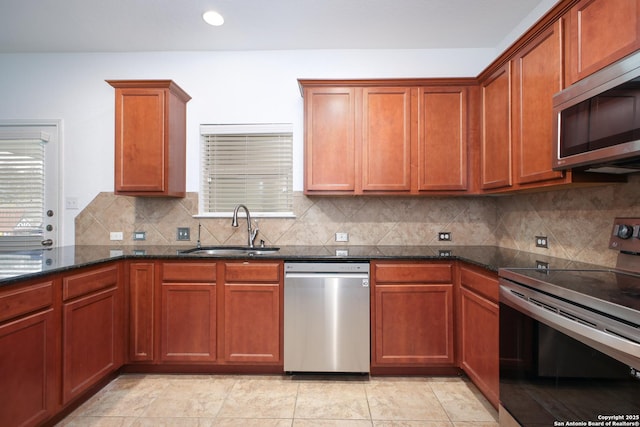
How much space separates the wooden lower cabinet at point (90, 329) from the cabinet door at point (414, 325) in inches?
76.4

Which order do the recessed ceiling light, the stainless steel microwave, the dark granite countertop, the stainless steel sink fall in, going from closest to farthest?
the stainless steel microwave, the dark granite countertop, the recessed ceiling light, the stainless steel sink

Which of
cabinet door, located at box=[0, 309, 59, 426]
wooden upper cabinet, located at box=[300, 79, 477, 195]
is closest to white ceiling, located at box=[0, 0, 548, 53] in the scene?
wooden upper cabinet, located at box=[300, 79, 477, 195]

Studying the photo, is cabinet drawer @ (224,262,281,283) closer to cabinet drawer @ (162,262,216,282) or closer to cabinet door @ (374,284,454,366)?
cabinet drawer @ (162,262,216,282)

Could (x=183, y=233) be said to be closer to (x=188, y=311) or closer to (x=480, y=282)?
(x=188, y=311)

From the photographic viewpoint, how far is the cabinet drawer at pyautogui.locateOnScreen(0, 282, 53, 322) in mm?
1491

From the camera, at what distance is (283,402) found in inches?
82.0

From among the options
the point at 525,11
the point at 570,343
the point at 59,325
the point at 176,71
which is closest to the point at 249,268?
the point at 59,325

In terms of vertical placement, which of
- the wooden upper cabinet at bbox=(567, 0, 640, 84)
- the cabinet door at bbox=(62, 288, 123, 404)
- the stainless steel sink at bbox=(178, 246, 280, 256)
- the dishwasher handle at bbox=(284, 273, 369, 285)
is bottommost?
the cabinet door at bbox=(62, 288, 123, 404)

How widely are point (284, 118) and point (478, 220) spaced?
2.12 metres

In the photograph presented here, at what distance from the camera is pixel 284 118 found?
3.06 m

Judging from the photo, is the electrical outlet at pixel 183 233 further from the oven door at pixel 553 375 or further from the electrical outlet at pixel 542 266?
the electrical outlet at pixel 542 266

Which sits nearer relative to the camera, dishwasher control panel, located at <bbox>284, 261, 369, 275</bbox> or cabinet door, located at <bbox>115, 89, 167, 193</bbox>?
dishwasher control panel, located at <bbox>284, 261, 369, 275</bbox>

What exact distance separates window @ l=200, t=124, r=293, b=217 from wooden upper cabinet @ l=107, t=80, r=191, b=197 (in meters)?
0.43

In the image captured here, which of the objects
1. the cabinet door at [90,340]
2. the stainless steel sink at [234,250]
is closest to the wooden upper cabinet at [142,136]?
the stainless steel sink at [234,250]
